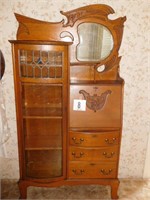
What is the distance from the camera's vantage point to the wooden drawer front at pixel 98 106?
1.79 meters

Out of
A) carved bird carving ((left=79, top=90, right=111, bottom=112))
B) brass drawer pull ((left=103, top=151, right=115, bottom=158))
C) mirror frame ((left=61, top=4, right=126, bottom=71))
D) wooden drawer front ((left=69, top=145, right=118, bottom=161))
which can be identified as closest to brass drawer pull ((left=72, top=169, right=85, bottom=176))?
wooden drawer front ((left=69, top=145, right=118, bottom=161))

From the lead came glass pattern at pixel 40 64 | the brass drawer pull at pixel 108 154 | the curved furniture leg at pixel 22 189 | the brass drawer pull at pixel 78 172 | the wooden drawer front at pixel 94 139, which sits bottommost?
the curved furniture leg at pixel 22 189

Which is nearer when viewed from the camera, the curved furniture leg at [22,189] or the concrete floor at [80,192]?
the curved furniture leg at [22,189]

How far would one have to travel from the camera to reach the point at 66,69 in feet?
5.62

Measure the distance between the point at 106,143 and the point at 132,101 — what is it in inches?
23.1

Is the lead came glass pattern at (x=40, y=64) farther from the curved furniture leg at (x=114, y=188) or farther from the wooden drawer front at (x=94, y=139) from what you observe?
the curved furniture leg at (x=114, y=188)

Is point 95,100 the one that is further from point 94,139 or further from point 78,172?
point 78,172

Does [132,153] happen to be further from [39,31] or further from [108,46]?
[39,31]

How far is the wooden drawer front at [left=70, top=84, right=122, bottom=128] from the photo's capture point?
179cm

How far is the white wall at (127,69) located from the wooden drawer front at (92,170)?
44 centimetres

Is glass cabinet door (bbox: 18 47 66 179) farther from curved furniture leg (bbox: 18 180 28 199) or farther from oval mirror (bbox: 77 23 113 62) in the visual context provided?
oval mirror (bbox: 77 23 113 62)

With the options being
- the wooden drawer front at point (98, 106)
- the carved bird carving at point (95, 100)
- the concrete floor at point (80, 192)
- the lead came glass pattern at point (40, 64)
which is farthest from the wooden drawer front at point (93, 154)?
the lead came glass pattern at point (40, 64)

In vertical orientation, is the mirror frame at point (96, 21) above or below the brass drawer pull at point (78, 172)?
above

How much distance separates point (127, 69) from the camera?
2082 millimetres
